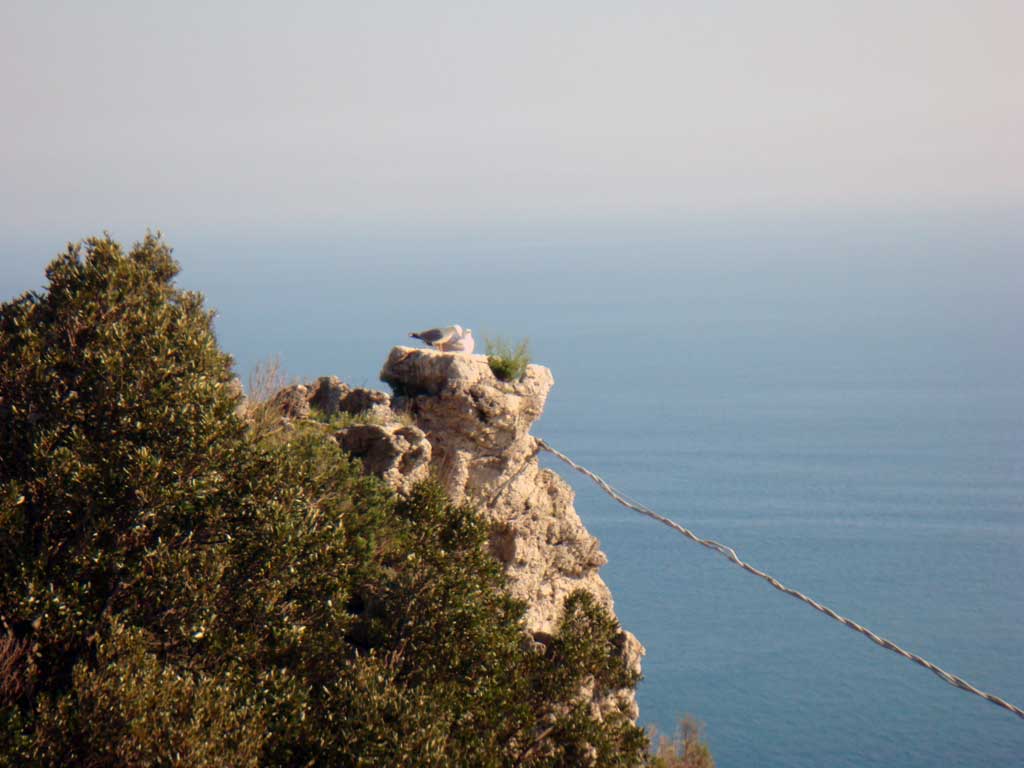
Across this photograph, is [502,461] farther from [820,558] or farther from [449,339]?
[820,558]

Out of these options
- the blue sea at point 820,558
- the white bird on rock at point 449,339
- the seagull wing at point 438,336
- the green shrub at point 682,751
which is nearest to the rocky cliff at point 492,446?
the white bird on rock at point 449,339

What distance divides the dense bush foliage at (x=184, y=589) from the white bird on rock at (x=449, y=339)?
4059 mm

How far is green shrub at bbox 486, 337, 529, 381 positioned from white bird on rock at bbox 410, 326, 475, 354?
12.7 inches

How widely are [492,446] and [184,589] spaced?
5661 millimetres

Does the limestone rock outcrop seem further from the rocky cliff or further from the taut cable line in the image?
the taut cable line

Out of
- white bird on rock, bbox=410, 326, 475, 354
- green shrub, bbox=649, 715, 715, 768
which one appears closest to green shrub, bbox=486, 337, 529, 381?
white bird on rock, bbox=410, 326, 475, 354

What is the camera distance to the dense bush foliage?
6551 millimetres

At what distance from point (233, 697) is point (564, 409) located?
17954cm

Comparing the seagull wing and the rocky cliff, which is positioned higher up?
the seagull wing

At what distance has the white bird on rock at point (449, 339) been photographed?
13.2 metres

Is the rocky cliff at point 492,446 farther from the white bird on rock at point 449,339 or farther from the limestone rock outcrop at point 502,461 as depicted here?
the white bird on rock at point 449,339

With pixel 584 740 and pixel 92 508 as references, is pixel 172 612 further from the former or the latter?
pixel 584 740

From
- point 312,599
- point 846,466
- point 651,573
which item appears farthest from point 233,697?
point 846,466

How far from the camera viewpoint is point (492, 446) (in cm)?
1246
